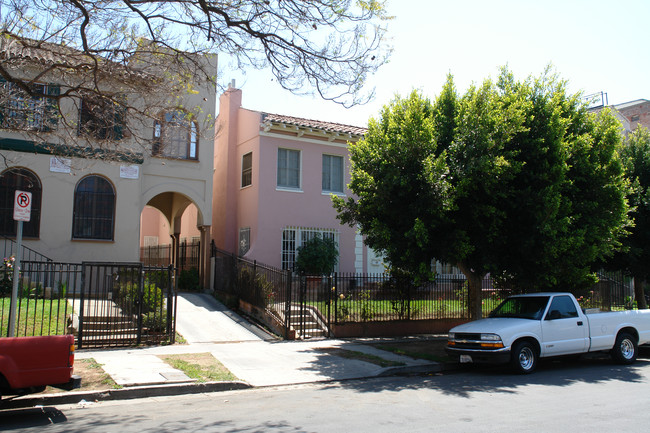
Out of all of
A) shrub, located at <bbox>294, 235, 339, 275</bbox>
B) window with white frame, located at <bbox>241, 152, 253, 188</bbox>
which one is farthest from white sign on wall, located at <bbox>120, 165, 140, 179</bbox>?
shrub, located at <bbox>294, 235, 339, 275</bbox>

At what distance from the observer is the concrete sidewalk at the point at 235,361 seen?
8477 mm

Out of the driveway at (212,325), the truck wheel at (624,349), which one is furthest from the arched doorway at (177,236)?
the truck wheel at (624,349)

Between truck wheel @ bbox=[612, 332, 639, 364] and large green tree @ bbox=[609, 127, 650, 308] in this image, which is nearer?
truck wheel @ bbox=[612, 332, 639, 364]

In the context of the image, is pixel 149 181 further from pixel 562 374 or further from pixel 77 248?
pixel 562 374

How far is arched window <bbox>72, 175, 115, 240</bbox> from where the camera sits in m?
16.6

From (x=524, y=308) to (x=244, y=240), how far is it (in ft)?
38.3

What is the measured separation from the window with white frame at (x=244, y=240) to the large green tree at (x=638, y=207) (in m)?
12.1

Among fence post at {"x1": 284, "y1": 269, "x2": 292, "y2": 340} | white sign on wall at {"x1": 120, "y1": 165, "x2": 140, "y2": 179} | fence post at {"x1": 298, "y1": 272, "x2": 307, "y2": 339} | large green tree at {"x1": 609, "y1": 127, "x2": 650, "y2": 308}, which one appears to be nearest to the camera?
fence post at {"x1": 284, "y1": 269, "x2": 292, "y2": 340}

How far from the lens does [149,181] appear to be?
17844 mm

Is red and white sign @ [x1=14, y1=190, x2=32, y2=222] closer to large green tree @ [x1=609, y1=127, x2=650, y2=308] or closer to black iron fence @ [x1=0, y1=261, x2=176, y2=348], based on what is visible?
black iron fence @ [x1=0, y1=261, x2=176, y2=348]

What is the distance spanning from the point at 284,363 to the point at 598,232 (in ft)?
25.4

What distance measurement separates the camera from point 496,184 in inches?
459

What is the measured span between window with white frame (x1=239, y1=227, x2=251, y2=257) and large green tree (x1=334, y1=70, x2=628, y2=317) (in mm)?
7658

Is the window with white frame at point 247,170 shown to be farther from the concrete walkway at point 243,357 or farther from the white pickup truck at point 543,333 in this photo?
the white pickup truck at point 543,333
